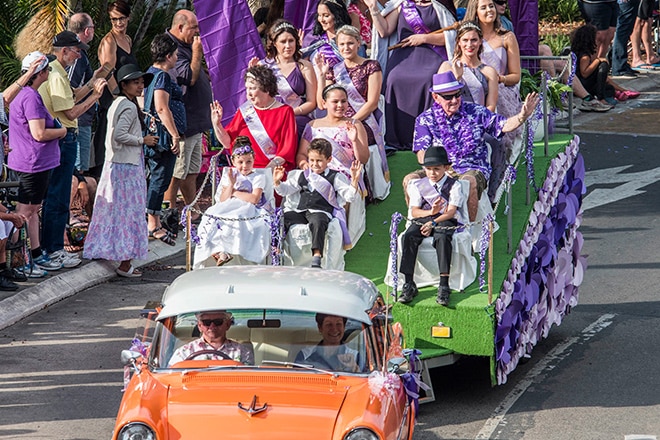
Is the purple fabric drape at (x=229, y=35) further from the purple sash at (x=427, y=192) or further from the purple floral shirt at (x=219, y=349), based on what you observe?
the purple floral shirt at (x=219, y=349)

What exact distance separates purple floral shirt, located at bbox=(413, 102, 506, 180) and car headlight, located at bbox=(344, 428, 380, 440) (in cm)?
458

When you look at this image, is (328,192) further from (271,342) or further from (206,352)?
(206,352)

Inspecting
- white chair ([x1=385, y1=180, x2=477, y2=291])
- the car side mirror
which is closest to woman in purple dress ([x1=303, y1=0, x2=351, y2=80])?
white chair ([x1=385, y1=180, x2=477, y2=291])

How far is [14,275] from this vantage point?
12.6m

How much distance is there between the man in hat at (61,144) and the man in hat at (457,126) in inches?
144

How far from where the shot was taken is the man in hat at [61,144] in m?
13.0

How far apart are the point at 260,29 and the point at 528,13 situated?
2.94 metres

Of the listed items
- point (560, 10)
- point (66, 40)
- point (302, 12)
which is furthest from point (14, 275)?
point (560, 10)

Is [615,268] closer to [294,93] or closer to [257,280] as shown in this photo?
[294,93]

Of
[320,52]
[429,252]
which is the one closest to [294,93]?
[320,52]

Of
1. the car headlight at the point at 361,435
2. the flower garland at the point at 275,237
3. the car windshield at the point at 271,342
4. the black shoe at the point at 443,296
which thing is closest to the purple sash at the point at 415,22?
the flower garland at the point at 275,237

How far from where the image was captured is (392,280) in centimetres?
1020

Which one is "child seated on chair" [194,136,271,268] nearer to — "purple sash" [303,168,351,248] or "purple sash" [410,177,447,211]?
"purple sash" [303,168,351,248]

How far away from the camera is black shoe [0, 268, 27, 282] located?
12.5 meters
